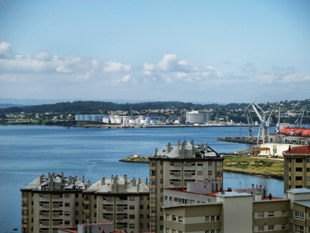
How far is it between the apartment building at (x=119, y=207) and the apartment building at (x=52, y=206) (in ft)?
2.11

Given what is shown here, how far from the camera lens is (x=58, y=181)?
58.6 feet

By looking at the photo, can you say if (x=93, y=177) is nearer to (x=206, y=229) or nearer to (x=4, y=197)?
(x=4, y=197)

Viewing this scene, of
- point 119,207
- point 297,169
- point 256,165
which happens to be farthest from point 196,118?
point 119,207

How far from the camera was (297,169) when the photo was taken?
56.0 ft

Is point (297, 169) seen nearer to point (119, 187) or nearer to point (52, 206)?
point (119, 187)

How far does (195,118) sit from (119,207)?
4983 inches

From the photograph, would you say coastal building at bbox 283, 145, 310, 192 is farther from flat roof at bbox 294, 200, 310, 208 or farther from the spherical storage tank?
the spherical storage tank

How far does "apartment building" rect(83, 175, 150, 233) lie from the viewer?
54.6 ft

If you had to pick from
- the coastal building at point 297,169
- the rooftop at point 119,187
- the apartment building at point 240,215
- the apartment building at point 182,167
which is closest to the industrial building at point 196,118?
the rooftop at point 119,187

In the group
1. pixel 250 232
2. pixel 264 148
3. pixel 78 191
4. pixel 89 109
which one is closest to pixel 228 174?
pixel 264 148

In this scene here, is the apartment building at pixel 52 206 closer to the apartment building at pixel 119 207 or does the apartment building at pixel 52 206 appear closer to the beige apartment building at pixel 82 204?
the beige apartment building at pixel 82 204

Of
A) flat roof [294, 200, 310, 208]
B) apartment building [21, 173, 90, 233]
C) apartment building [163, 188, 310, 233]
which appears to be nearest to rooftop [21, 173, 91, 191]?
apartment building [21, 173, 90, 233]

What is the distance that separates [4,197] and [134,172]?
11546mm

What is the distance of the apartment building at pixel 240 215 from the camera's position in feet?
28.3
